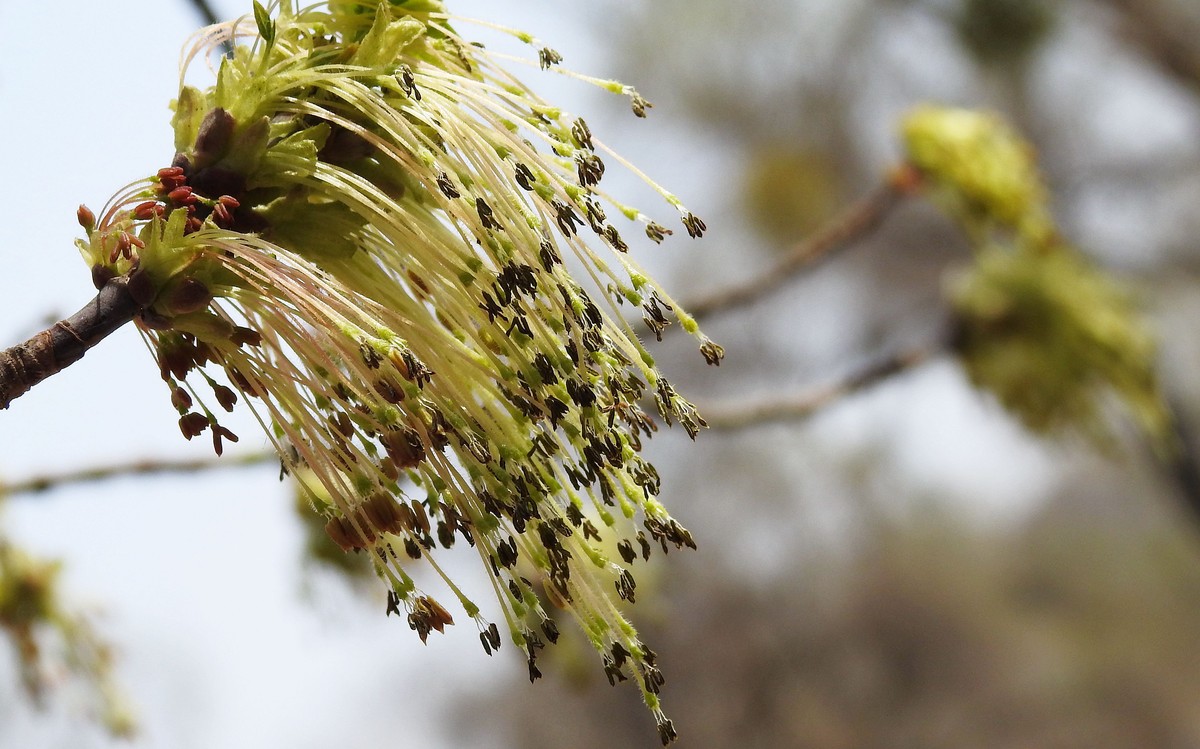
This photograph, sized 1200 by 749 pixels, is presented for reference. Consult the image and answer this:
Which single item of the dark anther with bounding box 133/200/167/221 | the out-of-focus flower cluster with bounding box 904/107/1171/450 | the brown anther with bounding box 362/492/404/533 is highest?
the out-of-focus flower cluster with bounding box 904/107/1171/450

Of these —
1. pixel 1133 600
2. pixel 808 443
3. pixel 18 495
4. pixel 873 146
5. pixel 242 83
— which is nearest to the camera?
pixel 242 83

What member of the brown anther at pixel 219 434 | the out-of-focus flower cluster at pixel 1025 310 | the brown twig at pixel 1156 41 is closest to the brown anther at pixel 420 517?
the brown anther at pixel 219 434

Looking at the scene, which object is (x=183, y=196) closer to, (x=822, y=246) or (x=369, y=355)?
(x=369, y=355)

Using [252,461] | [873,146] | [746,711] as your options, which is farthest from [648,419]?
[746,711]

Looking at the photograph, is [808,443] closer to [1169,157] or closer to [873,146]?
[873,146]

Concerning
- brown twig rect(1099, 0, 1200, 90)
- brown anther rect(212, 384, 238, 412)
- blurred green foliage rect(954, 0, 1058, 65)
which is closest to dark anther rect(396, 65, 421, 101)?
brown anther rect(212, 384, 238, 412)

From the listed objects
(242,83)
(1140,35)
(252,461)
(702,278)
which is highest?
(702,278)

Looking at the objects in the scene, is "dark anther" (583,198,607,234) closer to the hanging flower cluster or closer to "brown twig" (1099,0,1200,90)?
the hanging flower cluster
